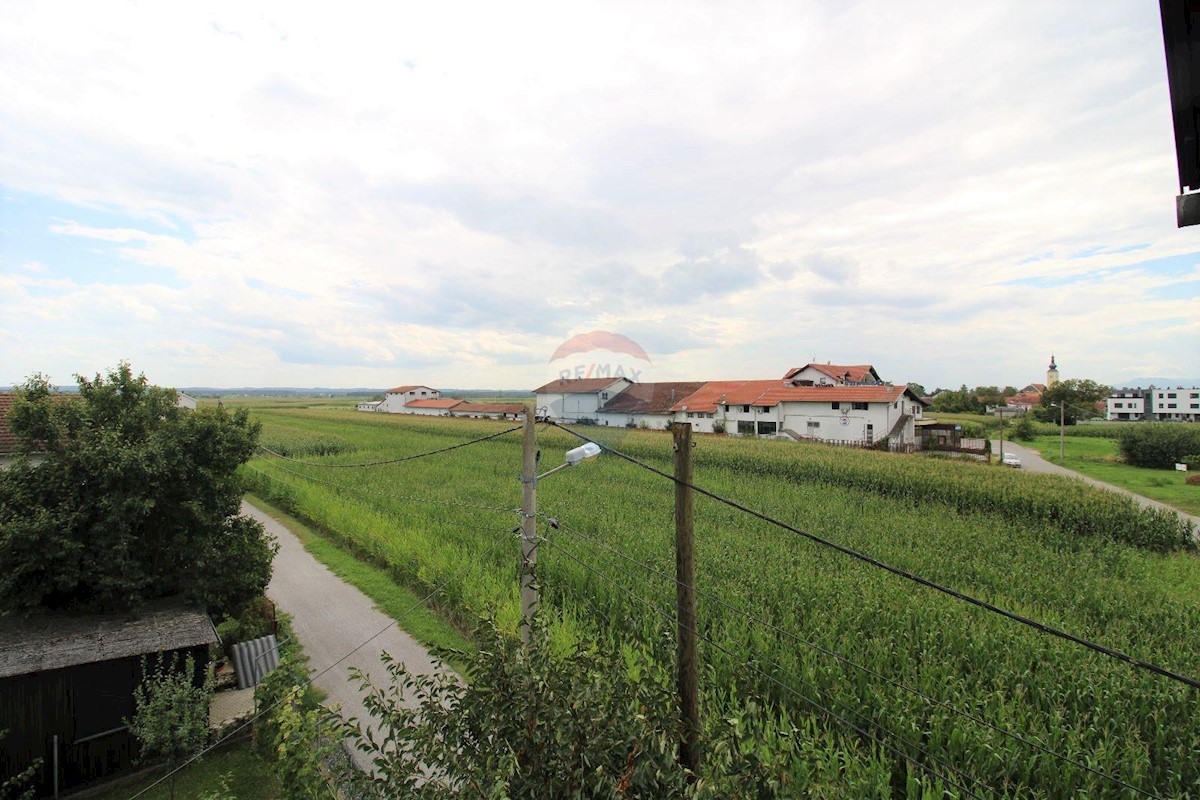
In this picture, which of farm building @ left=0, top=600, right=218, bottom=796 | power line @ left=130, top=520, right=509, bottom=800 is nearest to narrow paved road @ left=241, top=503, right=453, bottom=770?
power line @ left=130, top=520, right=509, bottom=800

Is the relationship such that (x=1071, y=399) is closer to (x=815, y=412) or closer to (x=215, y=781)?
(x=815, y=412)

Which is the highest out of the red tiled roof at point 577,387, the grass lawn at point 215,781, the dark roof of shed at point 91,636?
the red tiled roof at point 577,387

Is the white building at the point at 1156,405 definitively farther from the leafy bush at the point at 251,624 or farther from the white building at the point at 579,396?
the leafy bush at the point at 251,624

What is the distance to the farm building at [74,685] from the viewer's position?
6.35 metres

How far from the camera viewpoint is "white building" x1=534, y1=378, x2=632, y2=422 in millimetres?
46906

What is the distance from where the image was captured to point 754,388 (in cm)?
4553

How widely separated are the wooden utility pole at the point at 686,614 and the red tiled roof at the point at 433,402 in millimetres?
74812

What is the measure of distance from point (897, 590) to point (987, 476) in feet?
43.0

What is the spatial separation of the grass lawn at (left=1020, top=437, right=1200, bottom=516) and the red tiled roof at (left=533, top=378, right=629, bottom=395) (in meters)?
33.5

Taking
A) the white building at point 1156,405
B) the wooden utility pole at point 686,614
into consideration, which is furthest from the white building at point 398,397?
the white building at point 1156,405

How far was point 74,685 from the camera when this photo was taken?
667 cm

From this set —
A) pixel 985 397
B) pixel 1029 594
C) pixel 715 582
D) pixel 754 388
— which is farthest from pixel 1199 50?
pixel 985 397

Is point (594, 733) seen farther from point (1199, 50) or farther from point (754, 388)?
point (754, 388)

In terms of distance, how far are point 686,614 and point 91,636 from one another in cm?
818
